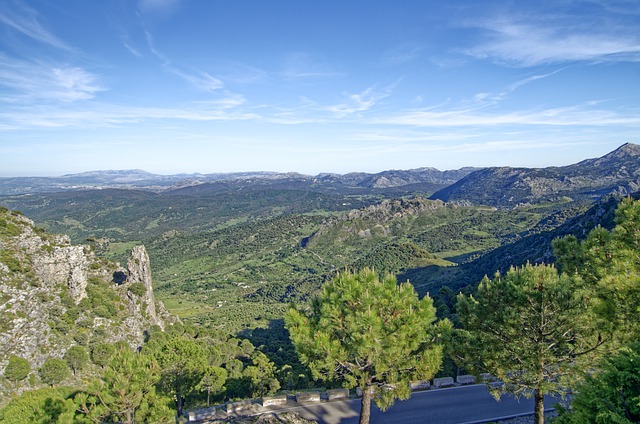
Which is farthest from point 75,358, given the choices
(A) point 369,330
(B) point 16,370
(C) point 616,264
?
(C) point 616,264

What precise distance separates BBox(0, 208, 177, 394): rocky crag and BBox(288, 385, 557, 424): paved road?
1354 inches

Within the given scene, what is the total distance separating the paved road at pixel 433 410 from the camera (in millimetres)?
21172

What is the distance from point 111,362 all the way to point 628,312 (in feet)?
73.4

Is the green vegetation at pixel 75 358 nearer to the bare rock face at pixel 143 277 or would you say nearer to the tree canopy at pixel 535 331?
the bare rock face at pixel 143 277

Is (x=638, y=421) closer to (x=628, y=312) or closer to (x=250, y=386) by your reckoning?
(x=628, y=312)

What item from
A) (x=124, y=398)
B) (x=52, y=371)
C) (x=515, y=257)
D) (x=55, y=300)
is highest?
(x=124, y=398)

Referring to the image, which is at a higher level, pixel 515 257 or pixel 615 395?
pixel 615 395

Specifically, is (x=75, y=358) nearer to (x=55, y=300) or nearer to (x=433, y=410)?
(x=55, y=300)

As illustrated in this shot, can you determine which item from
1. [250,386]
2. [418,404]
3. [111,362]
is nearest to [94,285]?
[250,386]

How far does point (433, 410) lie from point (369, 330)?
13.0 metres

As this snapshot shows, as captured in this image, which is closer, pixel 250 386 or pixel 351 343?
pixel 351 343

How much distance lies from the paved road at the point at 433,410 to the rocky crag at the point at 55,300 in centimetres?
3439

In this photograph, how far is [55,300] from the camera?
50469mm

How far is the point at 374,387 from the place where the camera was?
15.9 metres
